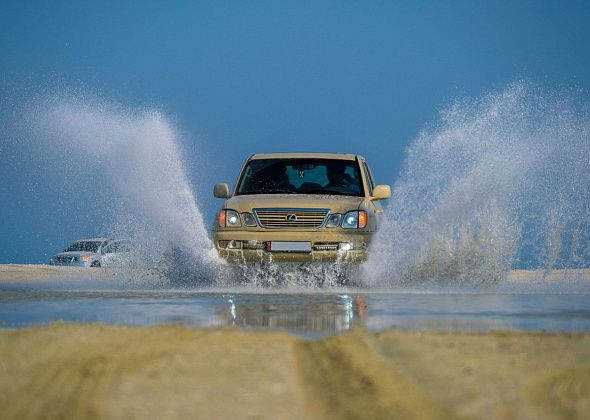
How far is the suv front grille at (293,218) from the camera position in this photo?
14.7m

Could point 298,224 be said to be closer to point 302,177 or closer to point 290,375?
point 302,177

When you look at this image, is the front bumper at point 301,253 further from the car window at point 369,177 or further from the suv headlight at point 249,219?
the car window at point 369,177

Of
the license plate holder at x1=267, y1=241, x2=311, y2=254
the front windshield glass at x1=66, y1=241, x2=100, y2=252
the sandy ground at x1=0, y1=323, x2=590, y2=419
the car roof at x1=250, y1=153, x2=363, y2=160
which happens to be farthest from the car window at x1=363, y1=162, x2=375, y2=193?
the front windshield glass at x1=66, y1=241, x2=100, y2=252

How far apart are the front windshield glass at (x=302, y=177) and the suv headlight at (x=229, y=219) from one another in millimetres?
845

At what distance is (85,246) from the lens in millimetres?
34625

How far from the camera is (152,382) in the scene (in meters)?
5.81

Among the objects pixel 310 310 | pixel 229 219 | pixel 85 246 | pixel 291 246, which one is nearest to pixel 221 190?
pixel 229 219

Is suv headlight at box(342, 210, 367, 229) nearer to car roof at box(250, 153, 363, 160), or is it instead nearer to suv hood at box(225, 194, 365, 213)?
suv hood at box(225, 194, 365, 213)

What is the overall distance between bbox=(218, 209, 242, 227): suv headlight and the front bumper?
0.45ft

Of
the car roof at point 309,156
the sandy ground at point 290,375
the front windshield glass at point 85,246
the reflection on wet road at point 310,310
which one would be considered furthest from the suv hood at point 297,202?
the front windshield glass at point 85,246

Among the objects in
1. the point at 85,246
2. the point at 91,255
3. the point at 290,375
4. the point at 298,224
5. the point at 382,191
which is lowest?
the point at 290,375

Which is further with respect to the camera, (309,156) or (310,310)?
(309,156)

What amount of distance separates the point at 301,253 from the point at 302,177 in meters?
1.67

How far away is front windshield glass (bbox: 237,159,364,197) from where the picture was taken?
51.2ft
